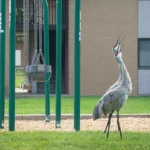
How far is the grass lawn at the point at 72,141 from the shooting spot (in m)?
9.53

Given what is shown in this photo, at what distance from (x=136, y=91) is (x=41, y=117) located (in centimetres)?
1275

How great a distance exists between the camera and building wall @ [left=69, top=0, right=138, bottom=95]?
27859 mm

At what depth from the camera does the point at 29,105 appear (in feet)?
69.9

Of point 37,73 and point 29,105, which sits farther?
point 29,105

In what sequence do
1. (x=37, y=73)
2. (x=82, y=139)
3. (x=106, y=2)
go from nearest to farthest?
(x=82, y=139)
(x=37, y=73)
(x=106, y=2)

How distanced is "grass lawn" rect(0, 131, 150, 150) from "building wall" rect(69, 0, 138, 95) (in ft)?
54.8

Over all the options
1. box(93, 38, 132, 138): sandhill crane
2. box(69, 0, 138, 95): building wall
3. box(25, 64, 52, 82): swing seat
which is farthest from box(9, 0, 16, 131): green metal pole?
box(69, 0, 138, 95): building wall

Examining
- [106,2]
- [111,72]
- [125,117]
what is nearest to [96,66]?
[111,72]

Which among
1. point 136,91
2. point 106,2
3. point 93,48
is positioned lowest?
point 136,91

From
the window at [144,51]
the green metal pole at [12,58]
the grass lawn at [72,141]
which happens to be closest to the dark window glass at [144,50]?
the window at [144,51]

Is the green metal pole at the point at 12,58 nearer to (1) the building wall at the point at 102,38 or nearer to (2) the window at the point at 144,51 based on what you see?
(1) the building wall at the point at 102,38

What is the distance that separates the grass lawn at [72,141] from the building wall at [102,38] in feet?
54.8

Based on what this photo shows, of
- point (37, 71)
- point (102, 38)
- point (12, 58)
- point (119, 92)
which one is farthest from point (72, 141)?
point (102, 38)

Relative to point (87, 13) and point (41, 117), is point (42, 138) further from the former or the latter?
point (87, 13)
